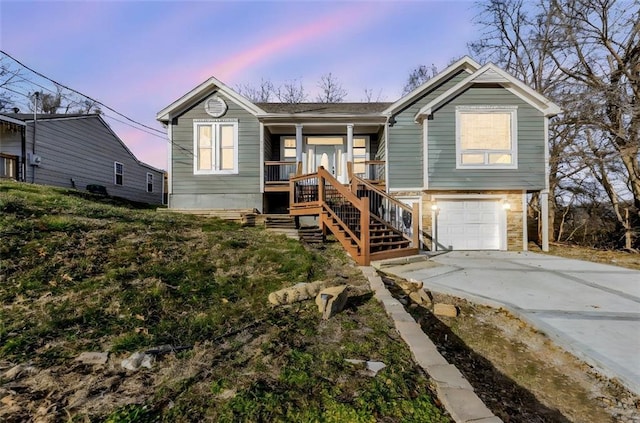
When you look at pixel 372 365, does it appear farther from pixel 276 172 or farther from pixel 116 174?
pixel 116 174

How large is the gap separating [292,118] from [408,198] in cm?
478

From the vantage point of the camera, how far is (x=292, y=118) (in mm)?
10391

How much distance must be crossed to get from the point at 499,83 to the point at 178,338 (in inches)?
432

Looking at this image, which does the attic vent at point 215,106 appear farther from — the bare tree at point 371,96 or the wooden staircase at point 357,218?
the bare tree at point 371,96

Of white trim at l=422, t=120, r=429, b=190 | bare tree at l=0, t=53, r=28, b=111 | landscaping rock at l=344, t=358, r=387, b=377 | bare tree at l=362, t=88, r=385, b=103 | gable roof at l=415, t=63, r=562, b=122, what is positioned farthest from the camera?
bare tree at l=362, t=88, r=385, b=103

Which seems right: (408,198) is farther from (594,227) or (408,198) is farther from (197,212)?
(594,227)

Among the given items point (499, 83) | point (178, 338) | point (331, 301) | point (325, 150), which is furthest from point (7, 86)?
point (499, 83)

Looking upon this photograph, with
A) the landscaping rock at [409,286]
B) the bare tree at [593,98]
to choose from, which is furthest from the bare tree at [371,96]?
the landscaping rock at [409,286]

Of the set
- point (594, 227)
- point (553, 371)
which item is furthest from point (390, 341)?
point (594, 227)

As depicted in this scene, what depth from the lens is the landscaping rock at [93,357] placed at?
7.88ft

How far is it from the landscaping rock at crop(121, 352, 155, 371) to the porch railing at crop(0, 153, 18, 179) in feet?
45.8

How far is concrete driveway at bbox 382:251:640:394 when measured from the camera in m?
2.94

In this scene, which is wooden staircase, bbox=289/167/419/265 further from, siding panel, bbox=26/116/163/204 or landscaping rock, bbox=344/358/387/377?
siding panel, bbox=26/116/163/204

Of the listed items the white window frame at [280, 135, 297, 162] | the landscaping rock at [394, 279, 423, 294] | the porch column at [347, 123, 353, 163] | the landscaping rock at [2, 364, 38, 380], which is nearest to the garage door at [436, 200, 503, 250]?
the porch column at [347, 123, 353, 163]
